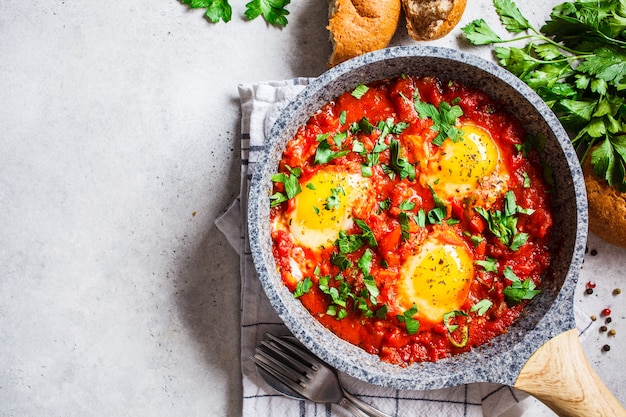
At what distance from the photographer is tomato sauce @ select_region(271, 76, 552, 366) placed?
3020mm

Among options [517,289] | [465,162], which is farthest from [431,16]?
[517,289]

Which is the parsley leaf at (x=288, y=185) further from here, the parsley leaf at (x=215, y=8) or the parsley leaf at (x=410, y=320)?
the parsley leaf at (x=215, y=8)

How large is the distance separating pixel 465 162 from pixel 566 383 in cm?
114

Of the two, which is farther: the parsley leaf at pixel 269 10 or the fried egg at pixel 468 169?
the parsley leaf at pixel 269 10

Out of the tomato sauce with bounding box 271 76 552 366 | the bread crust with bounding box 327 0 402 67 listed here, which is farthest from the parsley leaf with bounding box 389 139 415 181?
the bread crust with bounding box 327 0 402 67

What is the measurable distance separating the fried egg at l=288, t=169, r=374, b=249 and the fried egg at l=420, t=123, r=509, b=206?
1.15 feet

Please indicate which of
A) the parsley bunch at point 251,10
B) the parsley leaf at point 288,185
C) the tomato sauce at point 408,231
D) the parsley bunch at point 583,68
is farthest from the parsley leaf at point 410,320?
the parsley bunch at point 251,10

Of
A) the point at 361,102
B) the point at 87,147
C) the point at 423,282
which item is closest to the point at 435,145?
the point at 361,102

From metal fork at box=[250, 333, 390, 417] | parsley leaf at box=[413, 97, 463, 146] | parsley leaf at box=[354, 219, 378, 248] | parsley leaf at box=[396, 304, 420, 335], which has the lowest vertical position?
metal fork at box=[250, 333, 390, 417]

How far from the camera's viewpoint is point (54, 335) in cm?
358

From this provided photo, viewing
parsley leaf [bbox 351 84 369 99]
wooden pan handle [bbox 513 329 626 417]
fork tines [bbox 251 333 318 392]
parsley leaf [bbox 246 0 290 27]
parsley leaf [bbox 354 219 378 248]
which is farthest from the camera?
parsley leaf [bbox 246 0 290 27]

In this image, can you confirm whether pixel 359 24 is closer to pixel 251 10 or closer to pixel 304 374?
pixel 251 10

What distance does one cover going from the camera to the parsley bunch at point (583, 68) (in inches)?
128

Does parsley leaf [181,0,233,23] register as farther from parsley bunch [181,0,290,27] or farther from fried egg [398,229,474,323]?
fried egg [398,229,474,323]
